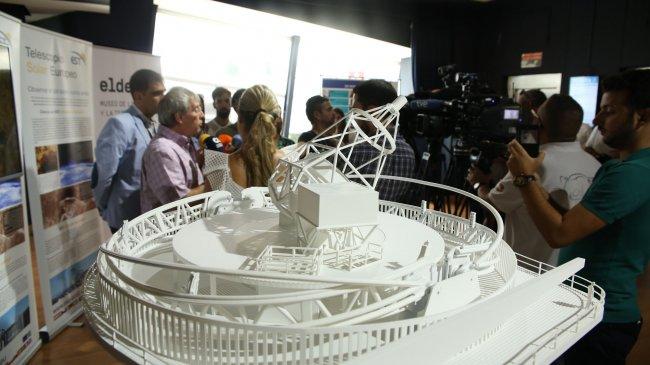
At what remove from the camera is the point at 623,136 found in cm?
221

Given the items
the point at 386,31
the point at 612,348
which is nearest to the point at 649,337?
the point at 612,348

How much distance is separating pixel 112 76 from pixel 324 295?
17.4 feet

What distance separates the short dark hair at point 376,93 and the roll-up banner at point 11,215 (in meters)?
2.61

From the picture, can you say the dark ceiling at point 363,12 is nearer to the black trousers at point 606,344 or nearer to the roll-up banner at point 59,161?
the roll-up banner at point 59,161

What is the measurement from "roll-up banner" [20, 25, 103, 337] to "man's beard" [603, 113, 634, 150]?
422 centimetres

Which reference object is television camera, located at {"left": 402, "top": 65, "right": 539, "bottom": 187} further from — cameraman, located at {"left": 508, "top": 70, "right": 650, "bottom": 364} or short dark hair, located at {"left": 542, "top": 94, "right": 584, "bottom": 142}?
cameraman, located at {"left": 508, "top": 70, "right": 650, "bottom": 364}

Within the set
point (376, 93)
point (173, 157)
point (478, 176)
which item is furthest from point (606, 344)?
point (173, 157)

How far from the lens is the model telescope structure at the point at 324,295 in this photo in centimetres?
112

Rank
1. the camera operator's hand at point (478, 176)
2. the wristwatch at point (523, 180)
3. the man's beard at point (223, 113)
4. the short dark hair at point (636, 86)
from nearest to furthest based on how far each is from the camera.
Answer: the short dark hair at point (636, 86) → the wristwatch at point (523, 180) → the camera operator's hand at point (478, 176) → the man's beard at point (223, 113)

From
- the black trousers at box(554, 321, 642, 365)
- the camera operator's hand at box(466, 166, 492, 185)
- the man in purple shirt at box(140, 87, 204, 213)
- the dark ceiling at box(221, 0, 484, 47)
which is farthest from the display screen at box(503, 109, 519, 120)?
the dark ceiling at box(221, 0, 484, 47)

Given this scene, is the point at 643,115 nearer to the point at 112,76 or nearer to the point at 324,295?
the point at 324,295

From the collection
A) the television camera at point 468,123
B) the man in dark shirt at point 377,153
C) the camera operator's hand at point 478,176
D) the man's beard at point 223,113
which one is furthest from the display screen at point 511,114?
the man's beard at point 223,113

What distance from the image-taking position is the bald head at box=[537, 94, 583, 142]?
3.11 metres

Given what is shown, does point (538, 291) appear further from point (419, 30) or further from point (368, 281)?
point (419, 30)
